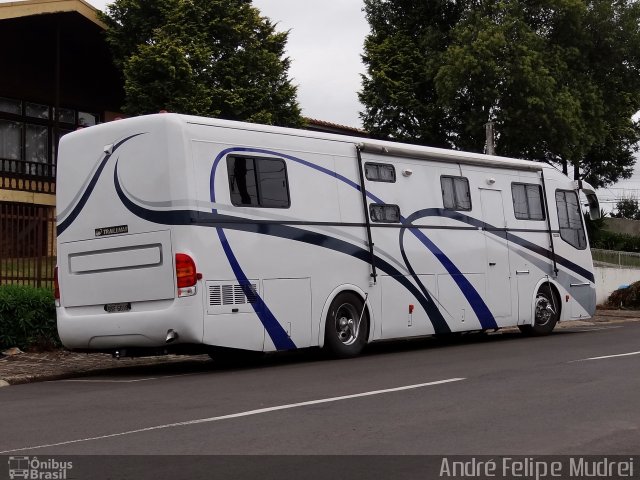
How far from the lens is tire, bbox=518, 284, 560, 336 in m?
19.2

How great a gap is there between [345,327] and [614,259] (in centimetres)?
2258

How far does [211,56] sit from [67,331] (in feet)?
62.7

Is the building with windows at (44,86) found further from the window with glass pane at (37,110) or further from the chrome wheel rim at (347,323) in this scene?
A: the chrome wheel rim at (347,323)

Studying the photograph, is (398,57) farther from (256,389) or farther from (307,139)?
(256,389)

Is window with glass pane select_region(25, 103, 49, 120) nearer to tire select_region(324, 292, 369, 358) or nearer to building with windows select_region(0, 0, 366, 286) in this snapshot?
building with windows select_region(0, 0, 366, 286)

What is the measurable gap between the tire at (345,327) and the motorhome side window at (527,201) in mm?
4747

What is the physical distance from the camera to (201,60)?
31.0 m

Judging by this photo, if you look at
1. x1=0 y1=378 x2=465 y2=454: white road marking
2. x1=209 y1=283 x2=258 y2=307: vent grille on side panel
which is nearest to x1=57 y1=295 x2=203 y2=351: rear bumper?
x1=209 y1=283 x2=258 y2=307: vent grille on side panel

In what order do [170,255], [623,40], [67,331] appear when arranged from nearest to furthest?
[170,255], [67,331], [623,40]

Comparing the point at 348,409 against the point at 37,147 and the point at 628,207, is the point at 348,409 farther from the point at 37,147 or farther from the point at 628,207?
the point at 628,207

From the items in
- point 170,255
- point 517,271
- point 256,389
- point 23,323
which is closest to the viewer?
point 256,389

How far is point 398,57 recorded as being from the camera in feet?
129

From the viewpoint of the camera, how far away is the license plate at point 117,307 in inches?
520
